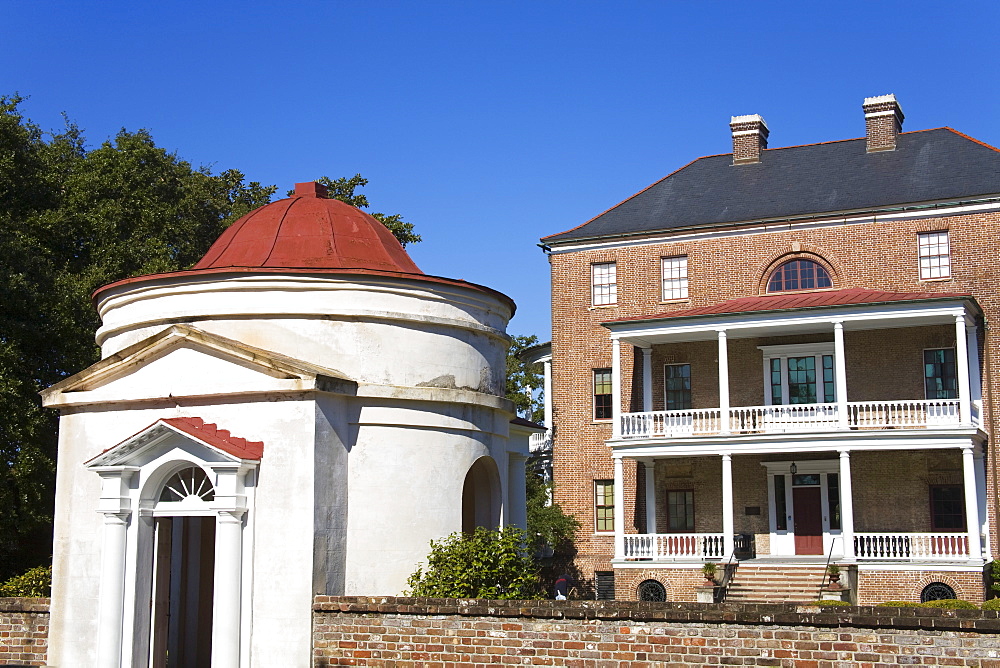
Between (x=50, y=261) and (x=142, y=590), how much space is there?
16.6m

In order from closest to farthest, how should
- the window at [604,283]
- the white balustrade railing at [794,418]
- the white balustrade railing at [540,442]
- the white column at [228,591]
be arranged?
the white column at [228,591] < the white balustrade railing at [794,418] < the window at [604,283] < the white balustrade railing at [540,442]

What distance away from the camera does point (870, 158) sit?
1339 inches

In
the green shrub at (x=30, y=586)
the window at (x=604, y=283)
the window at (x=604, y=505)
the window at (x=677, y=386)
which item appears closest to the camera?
the green shrub at (x=30, y=586)

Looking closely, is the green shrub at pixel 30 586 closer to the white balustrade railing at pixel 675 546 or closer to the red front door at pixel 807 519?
the white balustrade railing at pixel 675 546

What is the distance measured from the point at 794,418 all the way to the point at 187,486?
59.6 ft

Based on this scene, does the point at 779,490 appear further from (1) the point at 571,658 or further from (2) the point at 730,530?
(1) the point at 571,658

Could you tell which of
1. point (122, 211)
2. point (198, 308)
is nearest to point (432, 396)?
point (198, 308)

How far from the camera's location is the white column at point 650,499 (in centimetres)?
3023

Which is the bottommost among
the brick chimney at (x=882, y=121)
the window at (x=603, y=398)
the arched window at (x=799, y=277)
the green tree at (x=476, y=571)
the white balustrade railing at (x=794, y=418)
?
the green tree at (x=476, y=571)

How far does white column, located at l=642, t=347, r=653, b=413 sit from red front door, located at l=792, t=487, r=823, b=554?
447 centimetres

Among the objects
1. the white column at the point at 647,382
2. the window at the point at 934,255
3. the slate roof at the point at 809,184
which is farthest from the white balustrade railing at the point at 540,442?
the window at the point at 934,255

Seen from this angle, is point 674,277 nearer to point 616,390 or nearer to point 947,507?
point 616,390

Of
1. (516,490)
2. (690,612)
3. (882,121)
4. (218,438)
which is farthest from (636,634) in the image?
(882,121)

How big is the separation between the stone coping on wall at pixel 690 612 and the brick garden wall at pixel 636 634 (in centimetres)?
1
